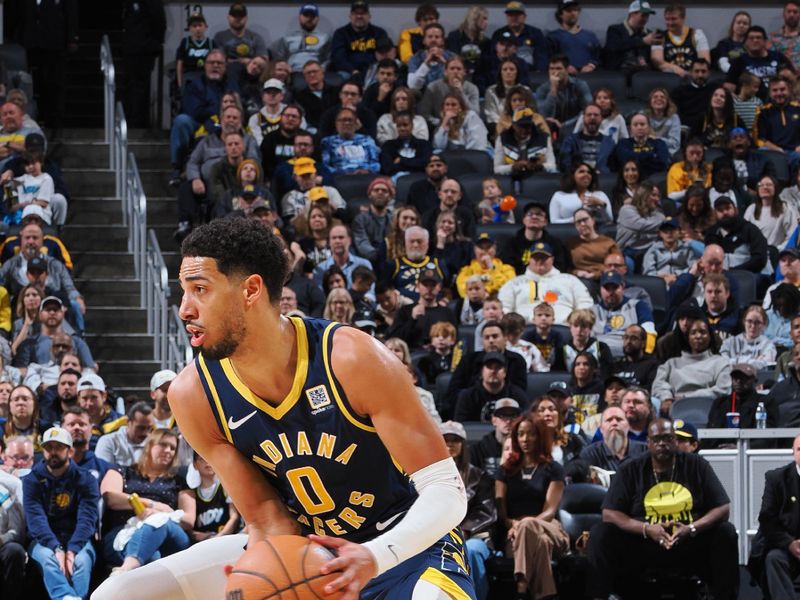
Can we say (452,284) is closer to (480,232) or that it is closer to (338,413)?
(480,232)

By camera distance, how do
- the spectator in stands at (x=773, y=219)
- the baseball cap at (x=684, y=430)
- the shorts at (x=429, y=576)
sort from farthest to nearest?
the spectator in stands at (x=773, y=219) < the baseball cap at (x=684, y=430) < the shorts at (x=429, y=576)

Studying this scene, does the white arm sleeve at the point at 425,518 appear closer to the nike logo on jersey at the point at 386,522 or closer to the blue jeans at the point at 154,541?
the nike logo on jersey at the point at 386,522

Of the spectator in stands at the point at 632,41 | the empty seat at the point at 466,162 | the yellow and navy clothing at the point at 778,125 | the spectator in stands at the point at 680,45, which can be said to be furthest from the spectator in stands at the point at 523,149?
the spectator in stands at the point at 680,45

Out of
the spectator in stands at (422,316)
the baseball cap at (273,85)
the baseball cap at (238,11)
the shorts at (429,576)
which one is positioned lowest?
the spectator in stands at (422,316)

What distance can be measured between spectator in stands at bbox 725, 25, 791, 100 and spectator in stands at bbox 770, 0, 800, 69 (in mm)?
374

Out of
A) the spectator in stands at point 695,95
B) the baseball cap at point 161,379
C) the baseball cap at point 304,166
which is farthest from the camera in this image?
the spectator in stands at point 695,95

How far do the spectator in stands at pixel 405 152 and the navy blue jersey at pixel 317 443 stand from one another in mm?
10310

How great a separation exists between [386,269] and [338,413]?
8.81 metres

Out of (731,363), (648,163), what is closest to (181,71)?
(648,163)

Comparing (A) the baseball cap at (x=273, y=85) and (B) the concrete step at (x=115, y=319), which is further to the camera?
(A) the baseball cap at (x=273, y=85)

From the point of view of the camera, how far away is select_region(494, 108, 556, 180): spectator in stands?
1480 centimetres

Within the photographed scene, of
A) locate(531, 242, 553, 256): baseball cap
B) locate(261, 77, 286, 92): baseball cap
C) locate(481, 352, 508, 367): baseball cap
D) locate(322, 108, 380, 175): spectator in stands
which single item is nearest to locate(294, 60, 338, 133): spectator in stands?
locate(261, 77, 286, 92): baseball cap

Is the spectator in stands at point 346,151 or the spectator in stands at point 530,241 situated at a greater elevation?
the spectator in stands at point 346,151

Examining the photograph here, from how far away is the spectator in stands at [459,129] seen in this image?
15.1 metres
